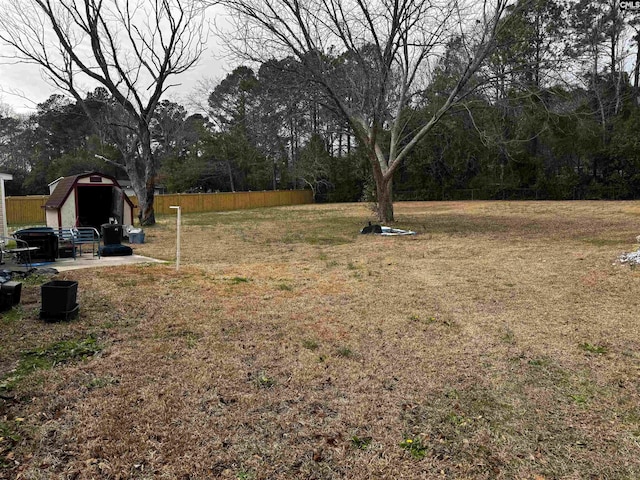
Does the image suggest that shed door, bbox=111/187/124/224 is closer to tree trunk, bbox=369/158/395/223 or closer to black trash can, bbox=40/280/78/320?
tree trunk, bbox=369/158/395/223

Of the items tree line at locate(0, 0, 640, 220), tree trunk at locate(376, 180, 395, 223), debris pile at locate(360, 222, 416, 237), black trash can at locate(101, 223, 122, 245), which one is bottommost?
debris pile at locate(360, 222, 416, 237)

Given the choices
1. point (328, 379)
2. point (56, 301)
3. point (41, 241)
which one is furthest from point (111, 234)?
point (328, 379)

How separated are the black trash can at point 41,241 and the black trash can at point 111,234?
1384 mm

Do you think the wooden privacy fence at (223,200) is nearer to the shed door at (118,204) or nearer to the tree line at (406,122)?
the tree line at (406,122)

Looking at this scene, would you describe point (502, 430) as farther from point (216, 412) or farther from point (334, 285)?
Answer: point (334, 285)

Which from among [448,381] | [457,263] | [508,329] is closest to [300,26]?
[457,263]

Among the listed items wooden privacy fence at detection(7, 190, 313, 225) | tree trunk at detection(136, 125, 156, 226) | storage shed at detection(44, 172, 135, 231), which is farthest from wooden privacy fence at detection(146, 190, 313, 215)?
storage shed at detection(44, 172, 135, 231)

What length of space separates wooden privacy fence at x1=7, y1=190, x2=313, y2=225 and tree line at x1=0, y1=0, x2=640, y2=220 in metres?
2.23

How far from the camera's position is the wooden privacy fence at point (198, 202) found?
20656mm

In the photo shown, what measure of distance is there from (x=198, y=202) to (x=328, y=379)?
2658 cm

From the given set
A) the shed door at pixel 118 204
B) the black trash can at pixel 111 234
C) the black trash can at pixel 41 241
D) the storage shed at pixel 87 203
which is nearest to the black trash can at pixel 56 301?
the black trash can at pixel 41 241

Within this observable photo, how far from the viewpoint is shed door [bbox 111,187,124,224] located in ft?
43.5

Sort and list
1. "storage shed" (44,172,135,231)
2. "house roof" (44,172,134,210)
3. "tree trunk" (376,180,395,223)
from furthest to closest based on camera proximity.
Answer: "tree trunk" (376,180,395,223) → "storage shed" (44,172,135,231) → "house roof" (44,172,134,210)

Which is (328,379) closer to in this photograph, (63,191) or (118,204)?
(118,204)
